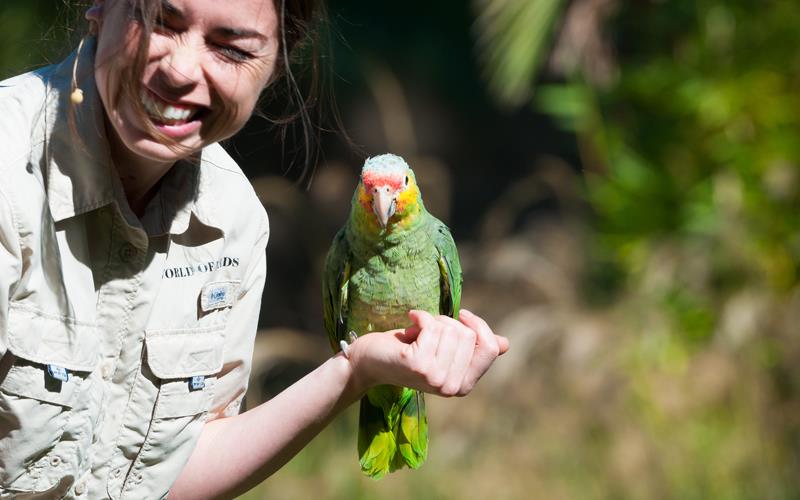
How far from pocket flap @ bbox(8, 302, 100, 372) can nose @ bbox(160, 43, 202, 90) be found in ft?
1.22

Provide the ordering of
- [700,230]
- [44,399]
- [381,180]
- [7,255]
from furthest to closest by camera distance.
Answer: [700,230] < [381,180] < [44,399] < [7,255]

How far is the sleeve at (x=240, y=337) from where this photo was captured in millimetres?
1629

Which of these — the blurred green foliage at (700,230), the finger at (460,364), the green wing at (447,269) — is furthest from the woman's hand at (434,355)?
the blurred green foliage at (700,230)

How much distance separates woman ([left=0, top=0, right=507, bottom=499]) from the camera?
4.23ft

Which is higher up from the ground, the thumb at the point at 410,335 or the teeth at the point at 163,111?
the teeth at the point at 163,111

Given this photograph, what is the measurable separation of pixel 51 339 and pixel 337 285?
748 millimetres

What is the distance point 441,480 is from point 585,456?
554mm

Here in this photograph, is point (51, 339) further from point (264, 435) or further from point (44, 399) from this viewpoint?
point (264, 435)

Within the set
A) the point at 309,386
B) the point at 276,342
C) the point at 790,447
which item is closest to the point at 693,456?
the point at 790,447

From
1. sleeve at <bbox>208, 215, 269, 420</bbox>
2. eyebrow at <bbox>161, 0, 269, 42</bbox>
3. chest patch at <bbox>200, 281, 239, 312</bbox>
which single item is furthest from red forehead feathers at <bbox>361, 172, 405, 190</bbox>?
eyebrow at <bbox>161, 0, 269, 42</bbox>

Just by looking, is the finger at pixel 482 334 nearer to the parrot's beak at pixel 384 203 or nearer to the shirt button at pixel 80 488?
the parrot's beak at pixel 384 203

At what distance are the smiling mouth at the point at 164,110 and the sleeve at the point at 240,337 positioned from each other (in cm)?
36

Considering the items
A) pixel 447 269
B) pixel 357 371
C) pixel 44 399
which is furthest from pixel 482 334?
pixel 44 399

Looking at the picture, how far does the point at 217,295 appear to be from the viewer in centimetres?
154
